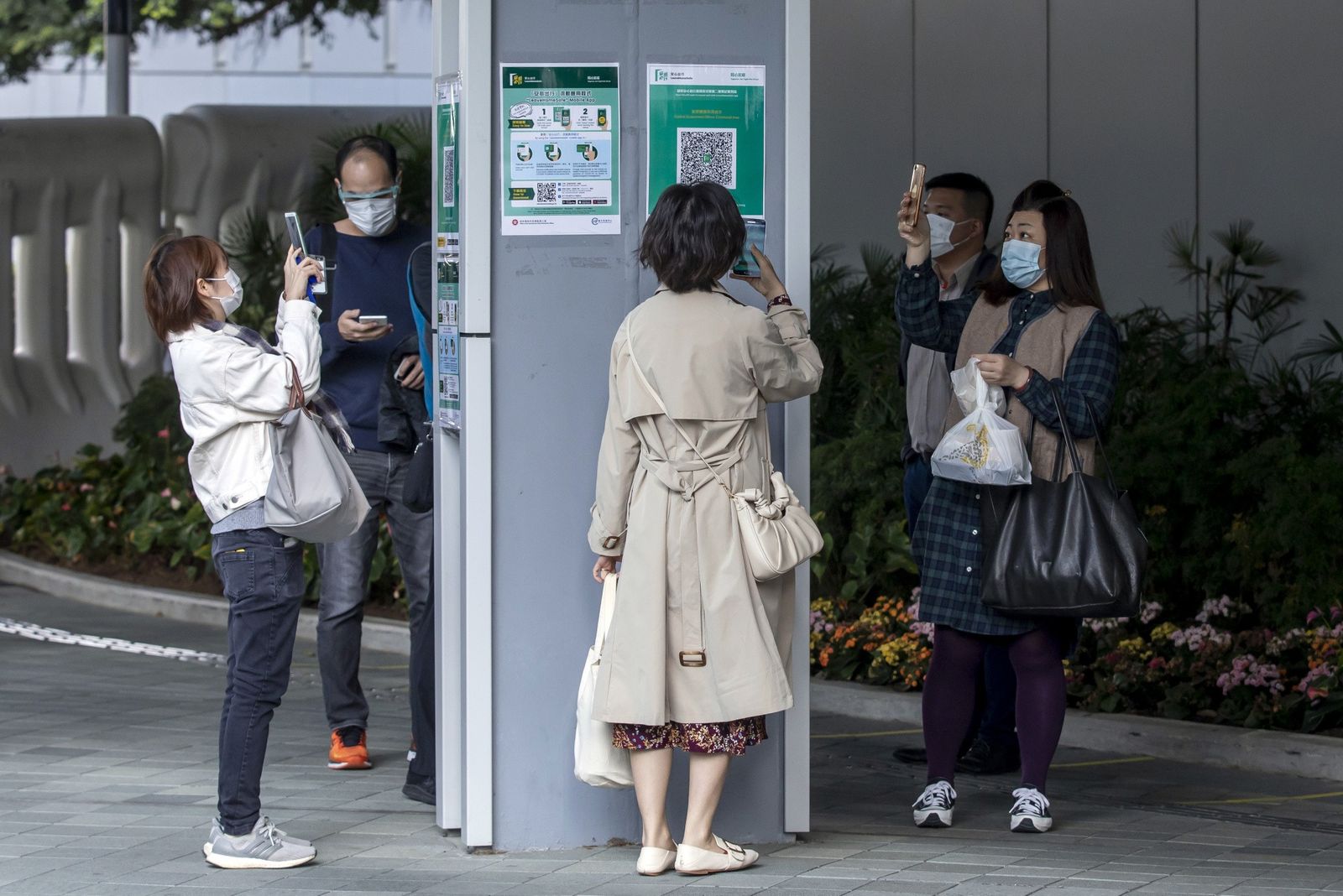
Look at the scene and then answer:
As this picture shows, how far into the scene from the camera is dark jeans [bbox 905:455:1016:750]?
22.0ft

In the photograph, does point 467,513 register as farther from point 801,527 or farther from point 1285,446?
point 1285,446

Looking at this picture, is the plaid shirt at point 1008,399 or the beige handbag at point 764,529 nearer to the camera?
the beige handbag at point 764,529

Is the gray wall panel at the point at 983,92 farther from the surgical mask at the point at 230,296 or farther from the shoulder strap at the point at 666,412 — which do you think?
the surgical mask at the point at 230,296

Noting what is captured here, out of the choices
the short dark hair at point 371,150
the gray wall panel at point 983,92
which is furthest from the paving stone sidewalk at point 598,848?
the gray wall panel at point 983,92

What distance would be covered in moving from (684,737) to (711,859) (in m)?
0.34

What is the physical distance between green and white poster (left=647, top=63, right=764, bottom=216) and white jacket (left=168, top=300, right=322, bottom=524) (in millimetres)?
1082

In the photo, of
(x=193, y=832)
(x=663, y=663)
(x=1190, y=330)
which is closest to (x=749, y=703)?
(x=663, y=663)

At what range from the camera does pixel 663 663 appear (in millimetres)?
5008

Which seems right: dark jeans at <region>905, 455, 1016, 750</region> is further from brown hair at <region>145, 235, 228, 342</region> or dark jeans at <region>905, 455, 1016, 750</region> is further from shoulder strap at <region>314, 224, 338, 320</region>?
brown hair at <region>145, 235, 228, 342</region>

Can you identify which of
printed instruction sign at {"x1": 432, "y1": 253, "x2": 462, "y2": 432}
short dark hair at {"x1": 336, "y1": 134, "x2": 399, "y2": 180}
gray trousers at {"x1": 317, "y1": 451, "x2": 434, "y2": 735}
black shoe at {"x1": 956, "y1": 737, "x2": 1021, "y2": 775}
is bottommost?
black shoe at {"x1": 956, "y1": 737, "x2": 1021, "y2": 775}

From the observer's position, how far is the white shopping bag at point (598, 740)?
5125mm

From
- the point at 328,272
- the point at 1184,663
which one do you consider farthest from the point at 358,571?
the point at 1184,663

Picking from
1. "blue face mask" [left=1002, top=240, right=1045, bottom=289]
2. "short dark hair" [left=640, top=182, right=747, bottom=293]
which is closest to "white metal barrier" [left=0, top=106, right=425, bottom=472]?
"blue face mask" [left=1002, top=240, right=1045, bottom=289]

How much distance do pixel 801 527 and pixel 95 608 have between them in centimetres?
756
